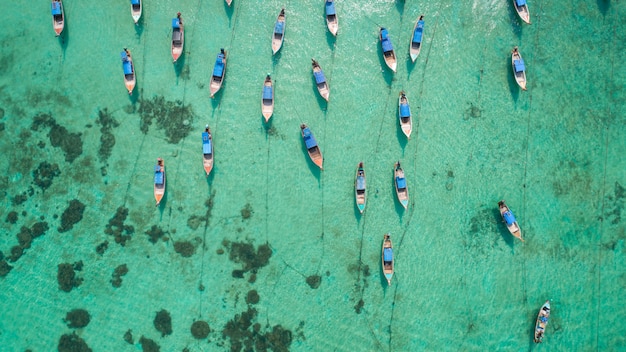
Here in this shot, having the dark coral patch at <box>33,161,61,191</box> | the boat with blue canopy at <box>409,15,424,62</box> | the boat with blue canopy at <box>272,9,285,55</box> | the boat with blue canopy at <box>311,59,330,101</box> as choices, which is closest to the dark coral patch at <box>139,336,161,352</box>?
the dark coral patch at <box>33,161,61,191</box>

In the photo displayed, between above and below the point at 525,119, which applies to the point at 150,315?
below

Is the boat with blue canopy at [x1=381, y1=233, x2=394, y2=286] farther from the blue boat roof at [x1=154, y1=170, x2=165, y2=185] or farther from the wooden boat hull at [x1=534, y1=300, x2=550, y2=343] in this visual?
the blue boat roof at [x1=154, y1=170, x2=165, y2=185]

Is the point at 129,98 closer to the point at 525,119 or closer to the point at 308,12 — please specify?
the point at 308,12

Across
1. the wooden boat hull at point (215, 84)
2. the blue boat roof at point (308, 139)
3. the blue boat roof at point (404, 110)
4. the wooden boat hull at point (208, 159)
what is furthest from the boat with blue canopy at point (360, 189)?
the wooden boat hull at point (215, 84)

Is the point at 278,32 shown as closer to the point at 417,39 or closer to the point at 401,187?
the point at 417,39

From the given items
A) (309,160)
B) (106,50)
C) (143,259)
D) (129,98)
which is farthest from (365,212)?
(106,50)

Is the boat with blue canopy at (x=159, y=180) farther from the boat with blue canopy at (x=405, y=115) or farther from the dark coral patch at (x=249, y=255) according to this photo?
the boat with blue canopy at (x=405, y=115)
